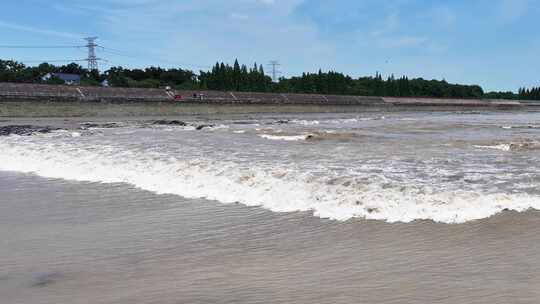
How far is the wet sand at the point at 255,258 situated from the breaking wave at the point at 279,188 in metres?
0.45

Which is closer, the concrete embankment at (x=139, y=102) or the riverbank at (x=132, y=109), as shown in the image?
the riverbank at (x=132, y=109)

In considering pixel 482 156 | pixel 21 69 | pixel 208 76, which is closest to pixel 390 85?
pixel 208 76

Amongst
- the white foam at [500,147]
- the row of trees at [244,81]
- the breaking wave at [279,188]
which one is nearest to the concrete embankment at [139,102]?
the row of trees at [244,81]

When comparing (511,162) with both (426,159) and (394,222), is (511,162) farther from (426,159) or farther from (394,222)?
(394,222)

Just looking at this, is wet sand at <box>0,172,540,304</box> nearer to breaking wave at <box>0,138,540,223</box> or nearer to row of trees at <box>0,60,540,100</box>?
breaking wave at <box>0,138,540,223</box>

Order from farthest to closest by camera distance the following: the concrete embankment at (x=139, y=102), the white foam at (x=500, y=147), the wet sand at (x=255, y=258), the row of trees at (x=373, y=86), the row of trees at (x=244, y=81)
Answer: the row of trees at (x=373, y=86) → the row of trees at (x=244, y=81) → the concrete embankment at (x=139, y=102) → the white foam at (x=500, y=147) → the wet sand at (x=255, y=258)

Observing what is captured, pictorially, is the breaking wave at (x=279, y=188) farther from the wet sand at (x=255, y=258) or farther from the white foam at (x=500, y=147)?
the white foam at (x=500, y=147)

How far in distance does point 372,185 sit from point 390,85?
123 meters

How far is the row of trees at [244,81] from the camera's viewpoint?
96.0m

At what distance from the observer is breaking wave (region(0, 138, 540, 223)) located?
704cm

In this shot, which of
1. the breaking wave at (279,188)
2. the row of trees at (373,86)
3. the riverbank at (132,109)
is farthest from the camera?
the row of trees at (373,86)

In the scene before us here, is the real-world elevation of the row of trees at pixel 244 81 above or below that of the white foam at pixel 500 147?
above

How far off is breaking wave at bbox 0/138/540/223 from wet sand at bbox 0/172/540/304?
45cm

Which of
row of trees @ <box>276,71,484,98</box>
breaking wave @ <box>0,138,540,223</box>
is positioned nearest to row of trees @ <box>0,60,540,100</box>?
row of trees @ <box>276,71,484,98</box>
